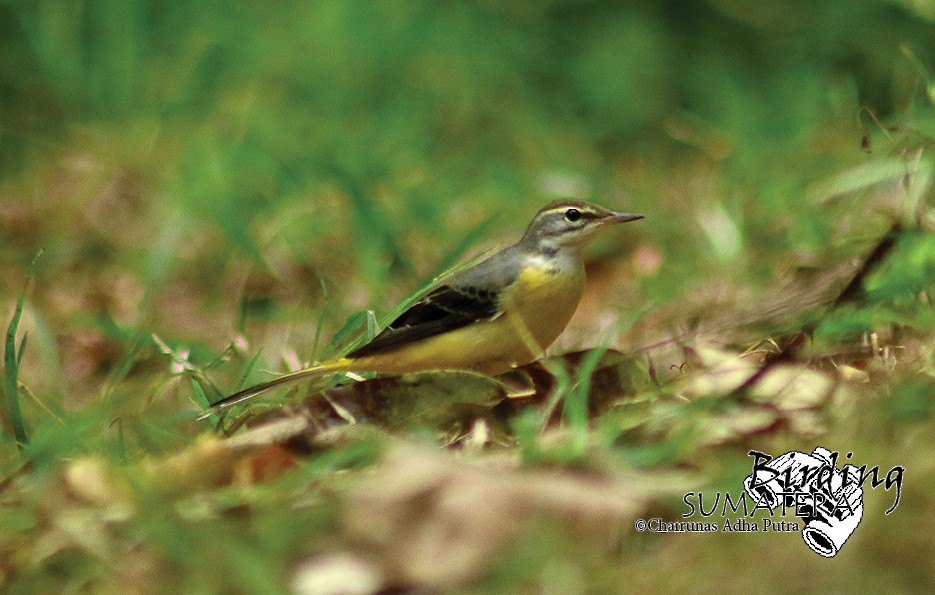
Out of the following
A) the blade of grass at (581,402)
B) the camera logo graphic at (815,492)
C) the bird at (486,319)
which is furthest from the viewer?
the bird at (486,319)

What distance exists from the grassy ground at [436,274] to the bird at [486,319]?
100mm

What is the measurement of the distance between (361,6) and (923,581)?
628 centimetres

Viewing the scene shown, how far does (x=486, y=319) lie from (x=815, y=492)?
1.49 m

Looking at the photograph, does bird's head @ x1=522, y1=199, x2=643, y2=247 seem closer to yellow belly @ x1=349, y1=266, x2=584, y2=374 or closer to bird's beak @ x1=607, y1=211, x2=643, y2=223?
bird's beak @ x1=607, y1=211, x2=643, y2=223

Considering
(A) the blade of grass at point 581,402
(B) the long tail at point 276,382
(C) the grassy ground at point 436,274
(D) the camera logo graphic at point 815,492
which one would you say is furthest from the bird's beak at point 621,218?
(D) the camera logo graphic at point 815,492

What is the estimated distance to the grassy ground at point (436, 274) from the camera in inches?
91.8

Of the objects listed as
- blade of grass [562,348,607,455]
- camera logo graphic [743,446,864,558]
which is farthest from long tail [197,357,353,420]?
camera logo graphic [743,446,864,558]

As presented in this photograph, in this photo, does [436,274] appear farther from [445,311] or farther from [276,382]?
[276,382]

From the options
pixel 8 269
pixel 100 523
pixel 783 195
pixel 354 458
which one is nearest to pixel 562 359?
pixel 354 458

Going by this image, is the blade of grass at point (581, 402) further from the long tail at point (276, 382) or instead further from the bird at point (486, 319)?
the long tail at point (276, 382)

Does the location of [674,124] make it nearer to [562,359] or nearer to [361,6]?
Answer: [361,6]

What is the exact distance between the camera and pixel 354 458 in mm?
2682

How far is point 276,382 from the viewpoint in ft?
10.6

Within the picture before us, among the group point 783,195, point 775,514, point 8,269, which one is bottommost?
point 8,269
